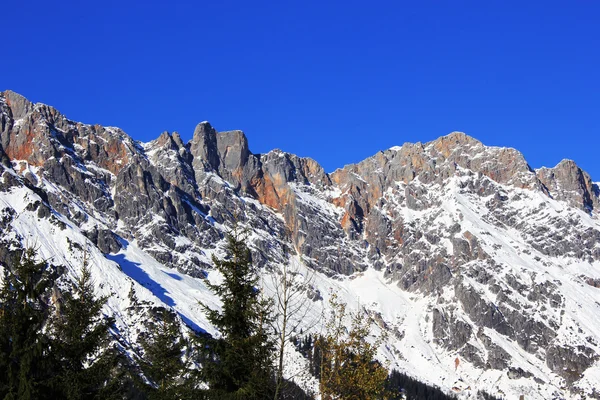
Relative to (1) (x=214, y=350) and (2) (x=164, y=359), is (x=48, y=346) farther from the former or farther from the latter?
(2) (x=164, y=359)

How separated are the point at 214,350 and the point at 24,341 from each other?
790 cm

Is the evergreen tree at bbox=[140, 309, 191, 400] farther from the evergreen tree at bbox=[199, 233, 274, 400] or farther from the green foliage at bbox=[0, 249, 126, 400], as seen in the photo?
the evergreen tree at bbox=[199, 233, 274, 400]

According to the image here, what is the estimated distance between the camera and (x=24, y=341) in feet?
85.9

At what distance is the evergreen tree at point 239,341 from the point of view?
24.6 m

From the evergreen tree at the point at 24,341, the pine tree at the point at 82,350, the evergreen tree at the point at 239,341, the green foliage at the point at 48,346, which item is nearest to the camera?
the evergreen tree at the point at 239,341

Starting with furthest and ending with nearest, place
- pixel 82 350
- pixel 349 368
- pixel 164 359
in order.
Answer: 1. pixel 164 359
2. pixel 82 350
3. pixel 349 368

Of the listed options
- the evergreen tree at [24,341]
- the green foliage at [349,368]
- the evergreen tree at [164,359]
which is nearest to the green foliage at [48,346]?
the evergreen tree at [24,341]

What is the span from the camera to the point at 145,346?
3797 cm

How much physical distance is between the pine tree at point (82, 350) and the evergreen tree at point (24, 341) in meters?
0.67

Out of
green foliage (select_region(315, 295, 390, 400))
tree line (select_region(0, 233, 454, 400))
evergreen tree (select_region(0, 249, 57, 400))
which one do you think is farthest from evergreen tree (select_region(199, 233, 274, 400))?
evergreen tree (select_region(0, 249, 57, 400))

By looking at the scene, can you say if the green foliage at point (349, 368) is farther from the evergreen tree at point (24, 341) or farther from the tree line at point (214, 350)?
the evergreen tree at point (24, 341)

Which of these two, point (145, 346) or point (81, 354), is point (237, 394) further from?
point (145, 346)

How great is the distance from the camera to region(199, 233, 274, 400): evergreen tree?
24.6 m

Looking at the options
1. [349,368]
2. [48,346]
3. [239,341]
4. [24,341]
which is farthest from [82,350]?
[349,368]
